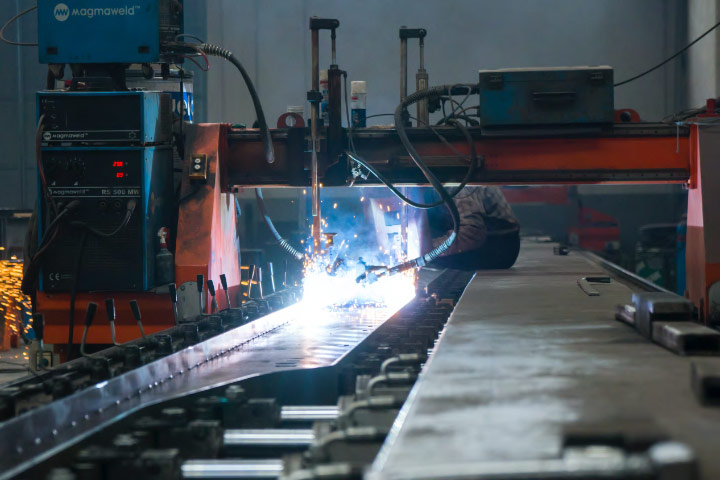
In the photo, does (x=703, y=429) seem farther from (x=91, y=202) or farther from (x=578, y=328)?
(x=91, y=202)

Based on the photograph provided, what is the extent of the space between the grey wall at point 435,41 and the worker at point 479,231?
5.80m

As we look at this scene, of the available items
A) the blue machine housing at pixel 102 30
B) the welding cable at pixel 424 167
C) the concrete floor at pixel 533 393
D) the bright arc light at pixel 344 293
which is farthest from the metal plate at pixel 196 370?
the blue machine housing at pixel 102 30

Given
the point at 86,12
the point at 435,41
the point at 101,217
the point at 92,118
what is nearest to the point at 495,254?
the point at 101,217

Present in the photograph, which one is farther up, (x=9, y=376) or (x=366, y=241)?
(x=366, y=241)

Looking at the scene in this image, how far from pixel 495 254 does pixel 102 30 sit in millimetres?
2797

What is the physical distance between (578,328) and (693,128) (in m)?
2.03

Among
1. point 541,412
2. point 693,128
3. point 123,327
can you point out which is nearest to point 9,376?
point 123,327

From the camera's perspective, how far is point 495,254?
18.2ft

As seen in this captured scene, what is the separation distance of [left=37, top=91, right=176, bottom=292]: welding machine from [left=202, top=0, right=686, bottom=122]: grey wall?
753 cm

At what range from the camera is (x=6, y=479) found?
5.17 feet

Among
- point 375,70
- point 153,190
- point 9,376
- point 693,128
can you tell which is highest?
point 375,70

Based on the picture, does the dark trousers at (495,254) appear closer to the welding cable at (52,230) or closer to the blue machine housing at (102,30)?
the blue machine housing at (102,30)

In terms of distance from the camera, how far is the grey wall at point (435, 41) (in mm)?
11148

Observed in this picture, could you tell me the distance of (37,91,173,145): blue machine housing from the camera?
3873mm
